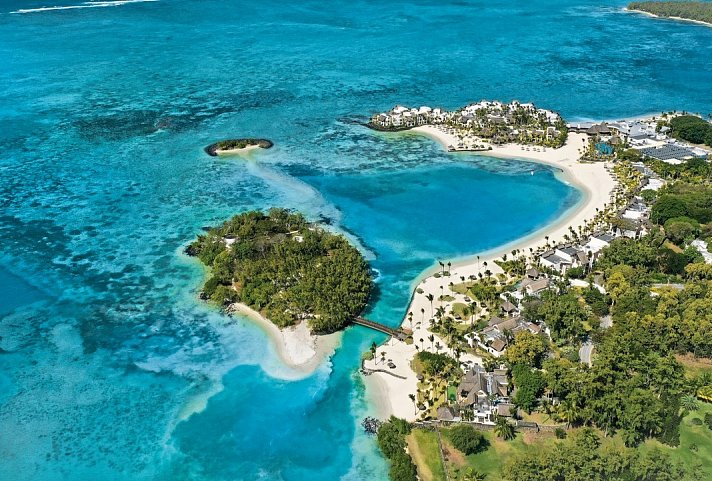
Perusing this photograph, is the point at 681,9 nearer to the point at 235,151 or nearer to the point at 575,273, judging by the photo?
the point at 235,151

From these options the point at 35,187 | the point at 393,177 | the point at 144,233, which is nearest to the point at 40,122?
the point at 35,187

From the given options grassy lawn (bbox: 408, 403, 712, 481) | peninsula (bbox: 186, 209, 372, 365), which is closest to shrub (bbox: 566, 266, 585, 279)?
grassy lawn (bbox: 408, 403, 712, 481)

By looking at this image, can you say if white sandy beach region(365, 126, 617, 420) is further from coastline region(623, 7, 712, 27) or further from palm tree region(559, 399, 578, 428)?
coastline region(623, 7, 712, 27)

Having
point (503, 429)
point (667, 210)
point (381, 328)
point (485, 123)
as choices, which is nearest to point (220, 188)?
point (381, 328)

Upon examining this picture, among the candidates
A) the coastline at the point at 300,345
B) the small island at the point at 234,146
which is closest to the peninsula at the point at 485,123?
the small island at the point at 234,146

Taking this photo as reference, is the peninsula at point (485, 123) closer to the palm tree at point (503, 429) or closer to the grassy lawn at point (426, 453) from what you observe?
the palm tree at point (503, 429)

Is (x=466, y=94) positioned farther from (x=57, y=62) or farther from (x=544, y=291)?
(x=57, y=62)
